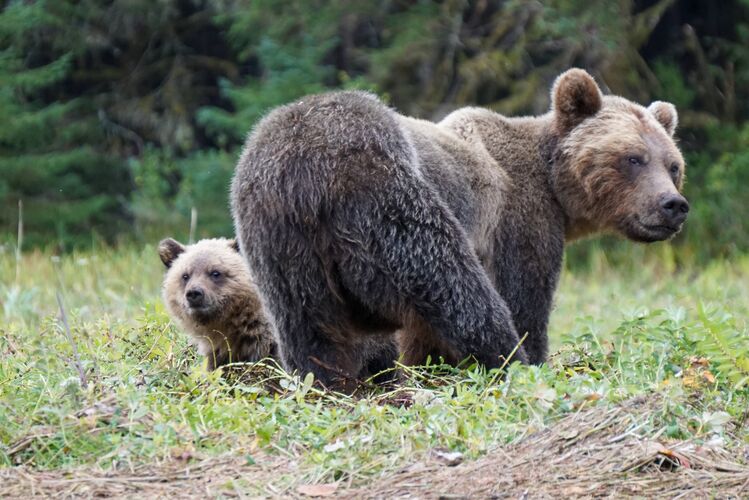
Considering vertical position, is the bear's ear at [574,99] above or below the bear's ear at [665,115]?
above

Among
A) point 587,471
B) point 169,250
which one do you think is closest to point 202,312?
point 169,250

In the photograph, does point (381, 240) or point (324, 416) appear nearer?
point (324, 416)

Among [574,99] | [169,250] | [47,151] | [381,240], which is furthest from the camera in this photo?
[47,151]

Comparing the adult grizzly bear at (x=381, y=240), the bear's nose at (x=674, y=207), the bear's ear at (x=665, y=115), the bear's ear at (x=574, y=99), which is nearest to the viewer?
the adult grizzly bear at (x=381, y=240)

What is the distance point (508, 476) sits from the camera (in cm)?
382

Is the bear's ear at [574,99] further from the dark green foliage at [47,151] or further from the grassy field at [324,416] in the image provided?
the dark green foliage at [47,151]

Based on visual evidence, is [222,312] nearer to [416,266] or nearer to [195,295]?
[195,295]

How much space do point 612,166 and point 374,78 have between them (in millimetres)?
8425

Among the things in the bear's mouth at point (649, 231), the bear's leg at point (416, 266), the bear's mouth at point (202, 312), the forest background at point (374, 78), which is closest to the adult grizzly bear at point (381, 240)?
the bear's leg at point (416, 266)

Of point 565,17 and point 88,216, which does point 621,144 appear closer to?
point 565,17

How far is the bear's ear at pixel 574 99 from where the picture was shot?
6.31 m

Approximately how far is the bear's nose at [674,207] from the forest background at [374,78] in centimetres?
698

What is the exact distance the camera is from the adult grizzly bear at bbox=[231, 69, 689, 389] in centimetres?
502

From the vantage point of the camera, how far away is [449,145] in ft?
19.2
